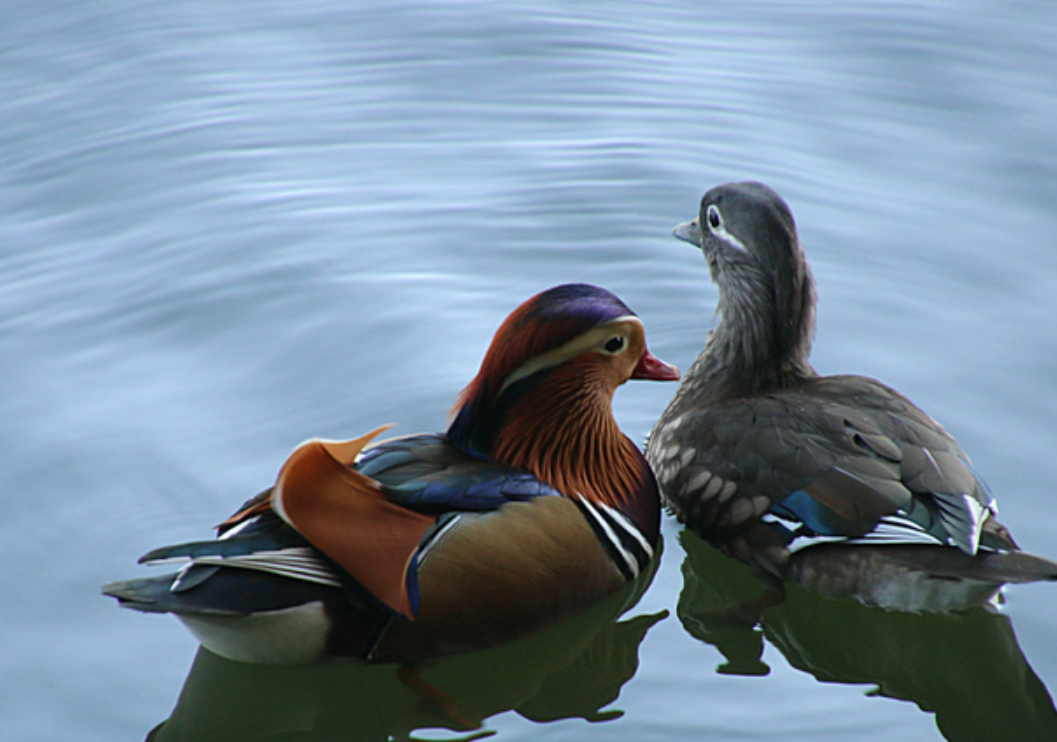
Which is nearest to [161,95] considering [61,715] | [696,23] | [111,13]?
[111,13]

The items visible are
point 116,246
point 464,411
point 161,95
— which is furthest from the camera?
point 161,95

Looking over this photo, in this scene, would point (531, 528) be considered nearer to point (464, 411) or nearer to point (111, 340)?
point (464, 411)

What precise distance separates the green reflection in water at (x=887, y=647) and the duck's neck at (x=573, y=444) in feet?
1.12

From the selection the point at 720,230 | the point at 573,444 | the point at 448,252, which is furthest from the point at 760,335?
the point at 448,252

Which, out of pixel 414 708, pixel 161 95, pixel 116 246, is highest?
pixel 161 95

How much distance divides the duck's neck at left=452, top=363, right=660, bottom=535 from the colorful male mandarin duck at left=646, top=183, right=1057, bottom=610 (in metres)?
0.21

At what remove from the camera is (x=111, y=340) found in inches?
237

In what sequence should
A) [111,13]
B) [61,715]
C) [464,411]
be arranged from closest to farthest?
[61,715] < [464,411] < [111,13]

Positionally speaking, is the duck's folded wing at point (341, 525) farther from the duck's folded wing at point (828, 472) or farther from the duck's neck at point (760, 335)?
the duck's neck at point (760, 335)

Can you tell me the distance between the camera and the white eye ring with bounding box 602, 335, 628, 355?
183 inches

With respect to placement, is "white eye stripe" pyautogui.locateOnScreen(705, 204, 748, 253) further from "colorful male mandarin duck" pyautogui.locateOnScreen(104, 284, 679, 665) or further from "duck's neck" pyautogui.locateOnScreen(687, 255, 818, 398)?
"colorful male mandarin duck" pyautogui.locateOnScreen(104, 284, 679, 665)

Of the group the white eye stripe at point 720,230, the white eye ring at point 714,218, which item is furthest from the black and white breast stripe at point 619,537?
the white eye ring at point 714,218

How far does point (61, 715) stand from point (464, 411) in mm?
1457

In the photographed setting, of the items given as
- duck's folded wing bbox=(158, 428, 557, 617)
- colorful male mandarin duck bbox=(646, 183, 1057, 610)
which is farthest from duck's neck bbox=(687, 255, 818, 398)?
duck's folded wing bbox=(158, 428, 557, 617)
